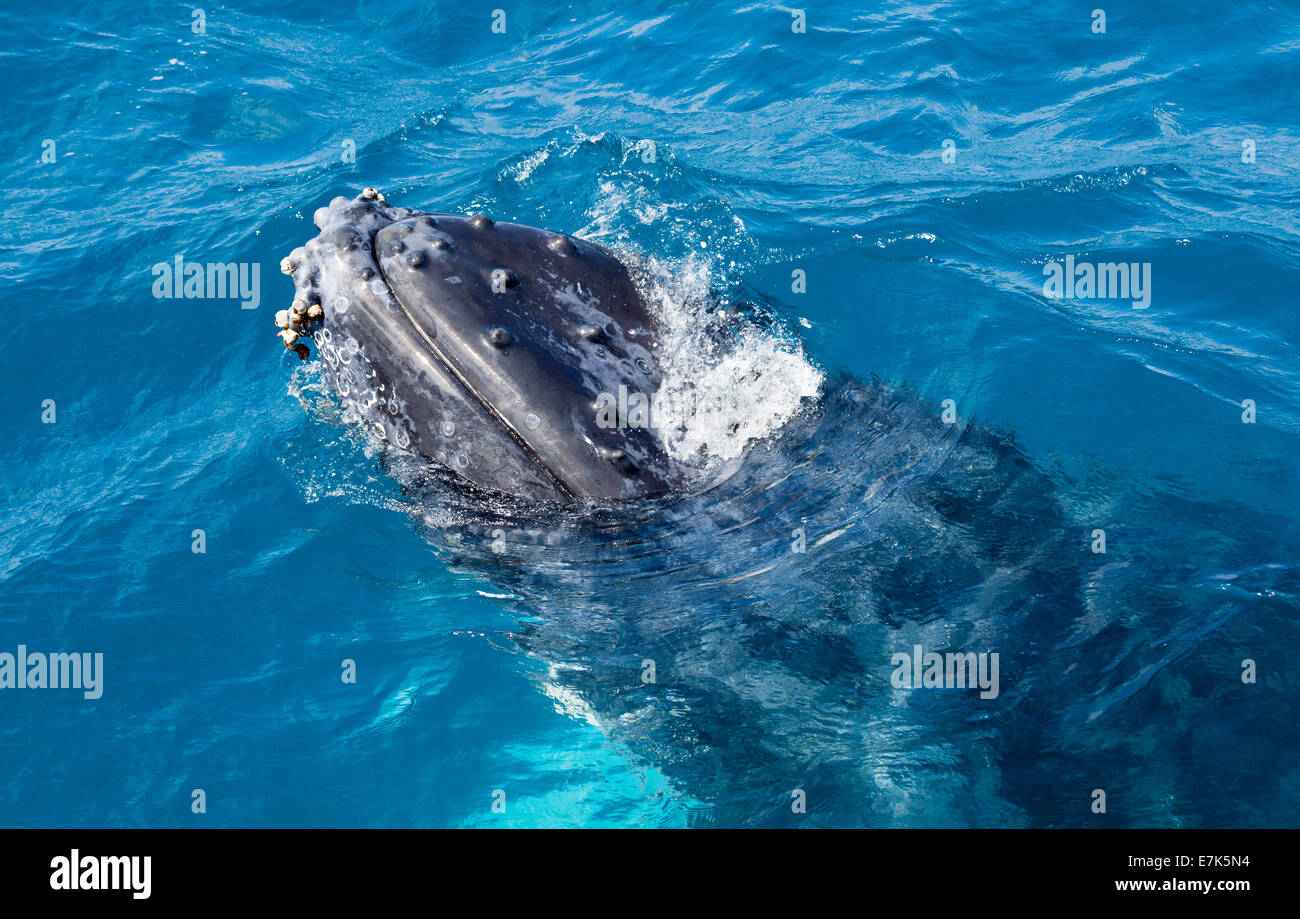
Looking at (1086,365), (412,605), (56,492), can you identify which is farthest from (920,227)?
(56,492)

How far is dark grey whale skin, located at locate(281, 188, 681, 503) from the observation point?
7922mm

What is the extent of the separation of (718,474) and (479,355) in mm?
2146

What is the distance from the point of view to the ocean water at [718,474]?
8266 millimetres

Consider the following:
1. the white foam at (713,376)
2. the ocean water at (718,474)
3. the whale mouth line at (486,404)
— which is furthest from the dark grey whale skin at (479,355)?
the ocean water at (718,474)

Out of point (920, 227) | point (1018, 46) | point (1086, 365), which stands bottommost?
point (1086, 365)

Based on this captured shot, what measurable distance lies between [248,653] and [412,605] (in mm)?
1586

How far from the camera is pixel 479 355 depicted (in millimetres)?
7875

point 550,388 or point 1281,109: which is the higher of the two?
point 1281,109

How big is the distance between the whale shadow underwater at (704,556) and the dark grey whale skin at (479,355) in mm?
19

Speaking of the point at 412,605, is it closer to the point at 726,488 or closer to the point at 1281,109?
the point at 726,488

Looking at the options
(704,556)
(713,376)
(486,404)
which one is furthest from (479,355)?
(704,556)

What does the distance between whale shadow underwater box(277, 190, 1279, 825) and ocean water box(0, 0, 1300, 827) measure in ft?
0.13

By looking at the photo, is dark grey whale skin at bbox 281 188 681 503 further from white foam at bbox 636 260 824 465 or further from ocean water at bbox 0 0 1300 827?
ocean water at bbox 0 0 1300 827

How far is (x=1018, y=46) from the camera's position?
20656 millimetres
